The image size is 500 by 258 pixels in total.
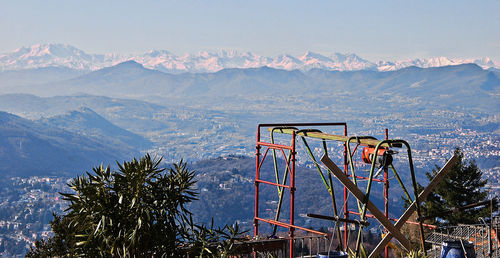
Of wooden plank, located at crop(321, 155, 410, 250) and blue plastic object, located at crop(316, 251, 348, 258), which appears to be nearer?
blue plastic object, located at crop(316, 251, 348, 258)

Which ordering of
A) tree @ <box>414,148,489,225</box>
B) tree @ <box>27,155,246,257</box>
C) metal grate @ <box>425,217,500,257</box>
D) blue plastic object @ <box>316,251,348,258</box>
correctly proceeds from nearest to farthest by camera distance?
blue plastic object @ <box>316,251,348,258</box> → tree @ <box>27,155,246,257</box> → metal grate @ <box>425,217,500,257</box> → tree @ <box>414,148,489,225</box>

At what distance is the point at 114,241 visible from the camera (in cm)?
774

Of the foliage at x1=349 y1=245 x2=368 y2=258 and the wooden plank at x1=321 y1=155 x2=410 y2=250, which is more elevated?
the wooden plank at x1=321 y1=155 x2=410 y2=250

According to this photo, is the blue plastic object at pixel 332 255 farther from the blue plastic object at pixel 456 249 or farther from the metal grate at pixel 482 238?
the metal grate at pixel 482 238

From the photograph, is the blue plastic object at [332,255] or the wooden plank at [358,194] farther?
the wooden plank at [358,194]

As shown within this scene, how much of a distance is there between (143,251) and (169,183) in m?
A: 0.96

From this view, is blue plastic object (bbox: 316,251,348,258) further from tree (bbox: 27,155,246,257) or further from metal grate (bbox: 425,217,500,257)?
metal grate (bbox: 425,217,500,257)

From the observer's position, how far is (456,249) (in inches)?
320

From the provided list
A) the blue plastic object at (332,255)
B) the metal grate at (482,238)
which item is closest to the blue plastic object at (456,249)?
the metal grate at (482,238)

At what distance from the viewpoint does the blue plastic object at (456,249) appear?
7977 millimetres

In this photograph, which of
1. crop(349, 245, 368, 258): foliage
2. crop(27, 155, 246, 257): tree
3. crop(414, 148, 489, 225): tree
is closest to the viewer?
crop(27, 155, 246, 257): tree

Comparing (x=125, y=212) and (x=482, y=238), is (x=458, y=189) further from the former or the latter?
(x=125, y=212)

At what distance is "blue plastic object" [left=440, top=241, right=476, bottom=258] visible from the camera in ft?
26.2

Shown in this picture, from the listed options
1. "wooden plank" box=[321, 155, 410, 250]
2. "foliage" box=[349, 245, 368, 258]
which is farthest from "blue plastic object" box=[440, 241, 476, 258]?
"wooden plank" box=[321, 155, 410, 250]
